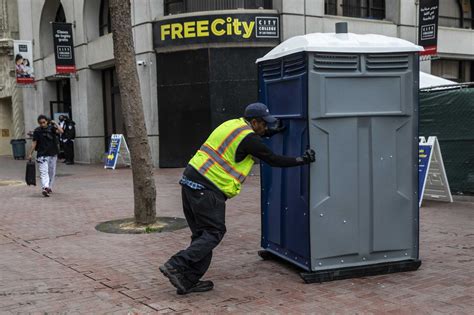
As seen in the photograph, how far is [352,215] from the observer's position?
5113 millimetres

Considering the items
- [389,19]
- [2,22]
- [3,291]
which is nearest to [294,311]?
[3,291]

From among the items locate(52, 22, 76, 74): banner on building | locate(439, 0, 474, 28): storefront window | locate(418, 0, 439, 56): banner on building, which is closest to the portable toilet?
locate(418, 0, 439, 56): banner on building

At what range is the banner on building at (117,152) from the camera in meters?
17.8

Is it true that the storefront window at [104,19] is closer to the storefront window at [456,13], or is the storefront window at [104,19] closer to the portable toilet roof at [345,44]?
the storefront window at [456,13]

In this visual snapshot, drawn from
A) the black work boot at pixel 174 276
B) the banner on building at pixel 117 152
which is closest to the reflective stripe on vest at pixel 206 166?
the black work boot at pixel 174 276

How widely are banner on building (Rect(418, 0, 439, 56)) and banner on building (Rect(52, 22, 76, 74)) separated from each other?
13547 mm

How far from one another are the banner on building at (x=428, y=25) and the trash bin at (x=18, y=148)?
19.6 metres

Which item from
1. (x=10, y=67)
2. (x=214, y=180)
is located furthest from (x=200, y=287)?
(x=10, y=67)

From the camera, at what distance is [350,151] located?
5.07 metres

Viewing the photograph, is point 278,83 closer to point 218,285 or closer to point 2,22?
point 218,285

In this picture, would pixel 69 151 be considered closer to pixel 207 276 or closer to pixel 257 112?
pixel 207 276

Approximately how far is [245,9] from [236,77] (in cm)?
208

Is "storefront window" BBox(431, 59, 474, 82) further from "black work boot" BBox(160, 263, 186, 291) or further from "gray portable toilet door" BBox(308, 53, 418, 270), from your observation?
"black work boot" BBox(160, 263, 186, 291)

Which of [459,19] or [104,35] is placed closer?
[104,35]
